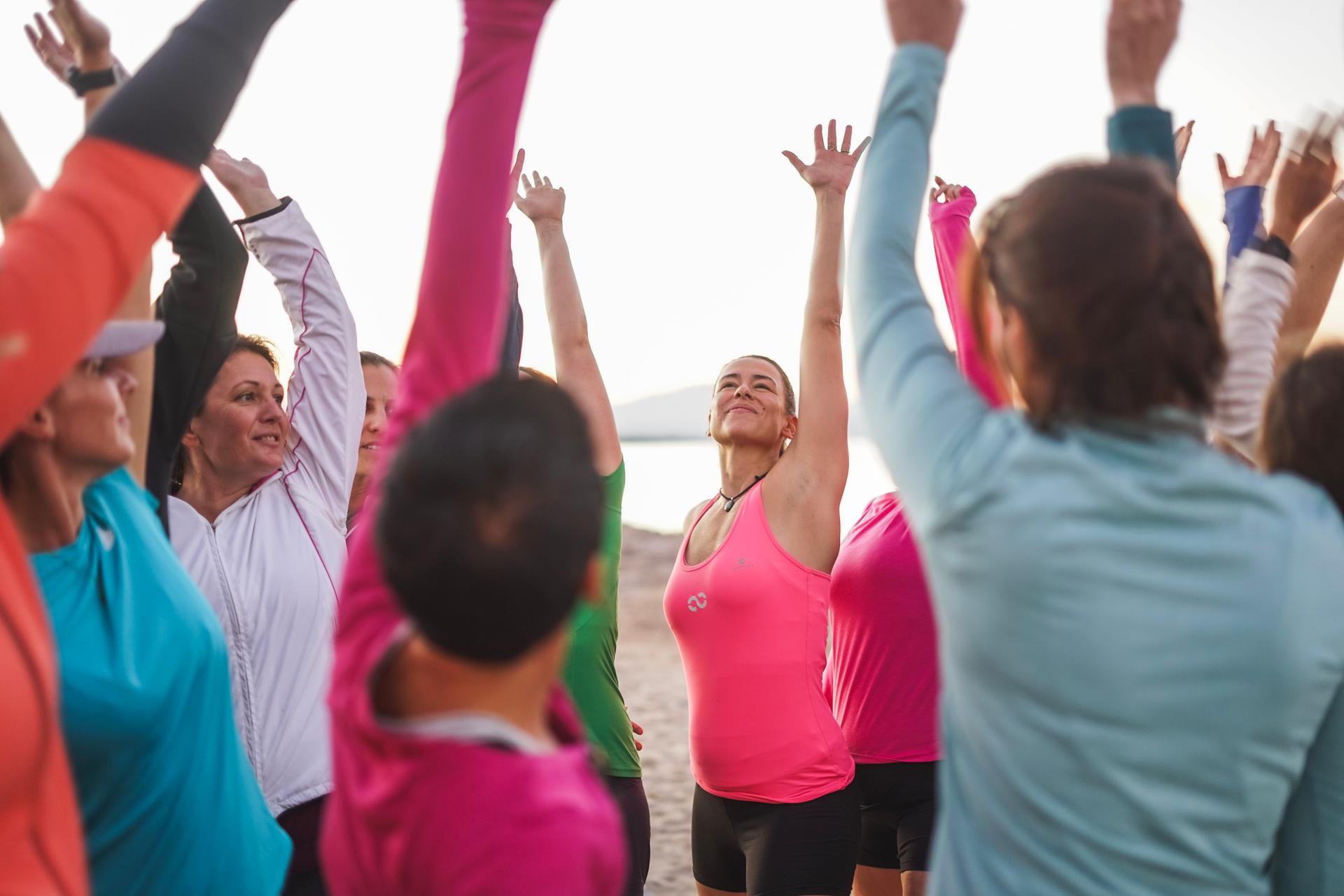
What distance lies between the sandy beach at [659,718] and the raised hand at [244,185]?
3969mm

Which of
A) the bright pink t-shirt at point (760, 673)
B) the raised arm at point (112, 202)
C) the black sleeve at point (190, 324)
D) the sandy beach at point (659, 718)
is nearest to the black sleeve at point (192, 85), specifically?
the raised arm at point (112, 202)

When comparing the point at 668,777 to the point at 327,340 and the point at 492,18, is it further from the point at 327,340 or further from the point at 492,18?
the point at 492,18

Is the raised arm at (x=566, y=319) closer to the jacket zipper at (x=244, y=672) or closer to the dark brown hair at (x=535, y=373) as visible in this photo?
the dark brown hair at (x=535, y=373)

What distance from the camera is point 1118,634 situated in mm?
1137

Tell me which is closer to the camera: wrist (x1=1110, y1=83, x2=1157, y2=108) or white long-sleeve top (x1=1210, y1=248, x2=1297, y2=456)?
wrist (x1=1110, y1=83, x2=1157, y2=108)

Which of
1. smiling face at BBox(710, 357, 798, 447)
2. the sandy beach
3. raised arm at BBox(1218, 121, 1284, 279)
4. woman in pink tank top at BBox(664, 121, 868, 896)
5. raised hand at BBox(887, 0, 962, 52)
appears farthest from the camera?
the sandy beach

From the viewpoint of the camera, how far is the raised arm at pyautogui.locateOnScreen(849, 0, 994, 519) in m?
1.21

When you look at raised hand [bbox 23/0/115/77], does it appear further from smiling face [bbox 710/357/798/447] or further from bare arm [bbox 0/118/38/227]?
smiling face [bbox 710/357/798/447]

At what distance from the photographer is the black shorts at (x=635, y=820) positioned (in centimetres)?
315

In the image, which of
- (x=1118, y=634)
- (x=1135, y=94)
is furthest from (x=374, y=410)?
(x=1118, y=634)

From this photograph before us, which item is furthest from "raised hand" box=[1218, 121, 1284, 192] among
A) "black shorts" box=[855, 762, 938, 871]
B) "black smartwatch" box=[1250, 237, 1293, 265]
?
"black shorts" box=[855, 762, 938, 871]

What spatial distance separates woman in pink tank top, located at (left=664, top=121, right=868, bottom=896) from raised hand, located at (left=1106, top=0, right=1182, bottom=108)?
1.54m

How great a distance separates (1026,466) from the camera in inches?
45.0

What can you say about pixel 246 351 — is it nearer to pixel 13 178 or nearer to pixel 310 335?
pixel 310 335
